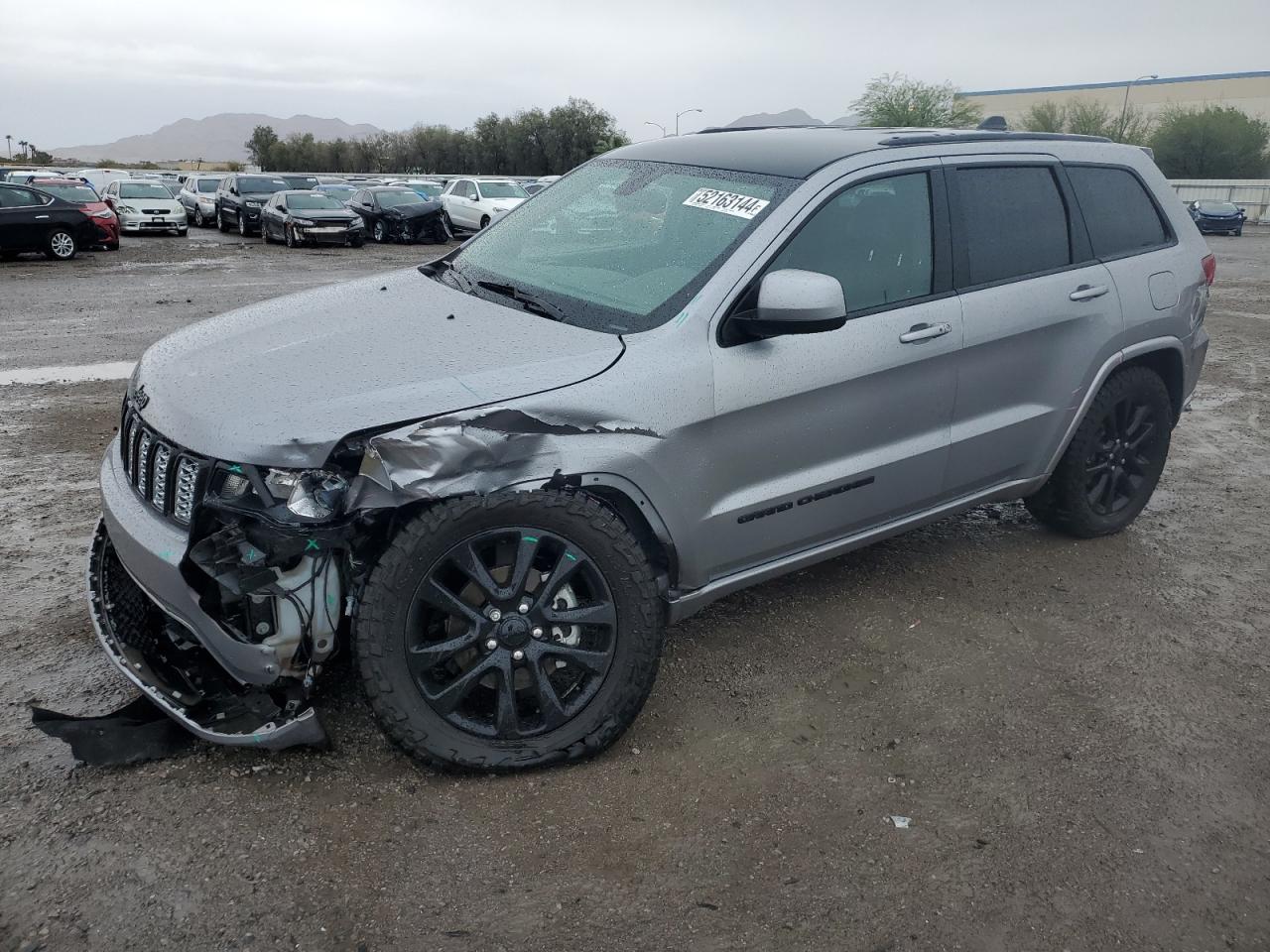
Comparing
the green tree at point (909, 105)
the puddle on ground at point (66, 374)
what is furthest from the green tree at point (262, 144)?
the puddle on ground at point (66, 374)

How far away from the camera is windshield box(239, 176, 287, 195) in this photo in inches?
1125

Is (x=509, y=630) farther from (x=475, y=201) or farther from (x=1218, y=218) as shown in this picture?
(x=1218, y=218)

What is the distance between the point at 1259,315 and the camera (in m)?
13.3

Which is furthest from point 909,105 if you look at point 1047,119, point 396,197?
point 396,197

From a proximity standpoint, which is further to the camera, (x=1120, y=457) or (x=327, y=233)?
(x=327, y=233)

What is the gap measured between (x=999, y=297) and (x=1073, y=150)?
3.42 feet

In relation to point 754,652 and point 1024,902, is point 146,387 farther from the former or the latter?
point 1024,902

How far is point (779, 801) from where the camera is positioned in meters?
3.02

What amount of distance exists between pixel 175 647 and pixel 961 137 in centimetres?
355

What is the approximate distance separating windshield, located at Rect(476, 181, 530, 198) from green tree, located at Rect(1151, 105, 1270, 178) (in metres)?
54.3

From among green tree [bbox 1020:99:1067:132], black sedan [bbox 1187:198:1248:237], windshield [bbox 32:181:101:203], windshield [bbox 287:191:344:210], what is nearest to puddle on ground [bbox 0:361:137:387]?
windshield [bbox 32:181:101:203]

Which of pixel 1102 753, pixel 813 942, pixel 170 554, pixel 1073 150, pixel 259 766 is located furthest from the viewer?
pixel 1073 150

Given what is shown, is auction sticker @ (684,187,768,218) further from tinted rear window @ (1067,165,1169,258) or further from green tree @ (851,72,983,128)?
green tree @ (851,72,983,128)

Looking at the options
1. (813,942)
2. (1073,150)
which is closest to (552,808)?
(813,942)
